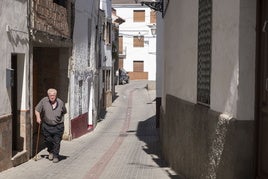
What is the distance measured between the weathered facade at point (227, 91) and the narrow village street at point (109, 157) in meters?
2.95

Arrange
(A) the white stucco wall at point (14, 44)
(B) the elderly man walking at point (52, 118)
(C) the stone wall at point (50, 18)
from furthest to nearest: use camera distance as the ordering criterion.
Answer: (C) the stone wall at point (50, 18) → (B) the elderly man walking at point (52, 118) → (A) the white stucco wall at point (14, 44)

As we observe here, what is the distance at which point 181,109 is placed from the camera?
945cm

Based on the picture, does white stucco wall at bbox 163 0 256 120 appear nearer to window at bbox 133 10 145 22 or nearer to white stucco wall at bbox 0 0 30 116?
white stucco wall at bbox 0 0 30 116

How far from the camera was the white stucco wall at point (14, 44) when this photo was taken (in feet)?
34.6

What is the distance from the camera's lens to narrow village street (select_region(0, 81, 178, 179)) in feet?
35.4

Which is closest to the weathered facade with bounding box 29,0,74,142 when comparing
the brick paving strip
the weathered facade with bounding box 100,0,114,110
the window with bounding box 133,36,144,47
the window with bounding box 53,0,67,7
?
the window with bounding box 53,0,67,7

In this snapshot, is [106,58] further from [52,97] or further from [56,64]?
[52,97]

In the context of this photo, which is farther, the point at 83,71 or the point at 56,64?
the point at 83,71

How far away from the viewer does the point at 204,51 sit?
746cm

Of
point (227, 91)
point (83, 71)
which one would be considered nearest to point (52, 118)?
point (227, 91)

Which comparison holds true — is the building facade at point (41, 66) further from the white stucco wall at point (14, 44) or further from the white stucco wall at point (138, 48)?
the white stucco wall at point (138, 48)

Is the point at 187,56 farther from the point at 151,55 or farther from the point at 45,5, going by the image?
the point at 151,55

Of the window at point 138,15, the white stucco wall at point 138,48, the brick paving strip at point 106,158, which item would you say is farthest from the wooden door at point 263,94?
the window at point 138,15

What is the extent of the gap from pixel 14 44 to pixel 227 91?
257 inches
